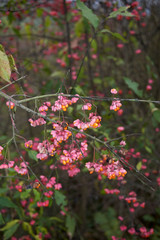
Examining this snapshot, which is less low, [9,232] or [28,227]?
[9,232]

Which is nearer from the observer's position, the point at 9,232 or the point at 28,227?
the point at 9,232

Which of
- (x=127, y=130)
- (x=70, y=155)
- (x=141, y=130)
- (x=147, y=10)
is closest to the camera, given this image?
(x=70, y=155)

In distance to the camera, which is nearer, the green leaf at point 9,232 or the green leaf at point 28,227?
the green leaf at point 9,232

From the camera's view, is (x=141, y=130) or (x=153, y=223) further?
(x=153, y=223)

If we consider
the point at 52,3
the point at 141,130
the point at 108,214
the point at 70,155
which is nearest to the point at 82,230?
the point at 108,214

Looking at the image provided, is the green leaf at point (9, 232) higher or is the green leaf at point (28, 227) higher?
the green leaf at point (9, 232)

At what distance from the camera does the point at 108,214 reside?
3.46 meters

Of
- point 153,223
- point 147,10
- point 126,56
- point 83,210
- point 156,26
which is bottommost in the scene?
point 153,223

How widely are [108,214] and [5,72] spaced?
293cm

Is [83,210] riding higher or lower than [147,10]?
lower

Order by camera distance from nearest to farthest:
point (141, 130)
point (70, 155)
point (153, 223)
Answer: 1. point (70, 155)
2. point (141, 130)
3. point (153, 223)

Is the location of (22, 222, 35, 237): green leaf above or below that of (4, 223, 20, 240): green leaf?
below

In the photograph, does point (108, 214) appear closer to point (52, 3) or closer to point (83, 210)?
point (83, 210)

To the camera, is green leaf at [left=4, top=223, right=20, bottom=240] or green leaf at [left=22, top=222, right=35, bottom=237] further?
green leaf at [left=22, top=222, right=35, bottom=237]
